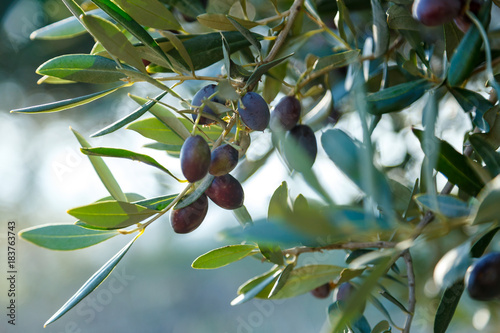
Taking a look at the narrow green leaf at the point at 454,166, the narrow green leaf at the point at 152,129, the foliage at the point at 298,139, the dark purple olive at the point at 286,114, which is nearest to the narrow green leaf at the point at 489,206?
the foliage at the point at 298,139

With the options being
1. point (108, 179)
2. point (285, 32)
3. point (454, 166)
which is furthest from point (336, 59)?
point (108, 179)

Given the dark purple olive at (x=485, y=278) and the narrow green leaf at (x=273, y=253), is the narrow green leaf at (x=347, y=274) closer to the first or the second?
the narrow green leaf at (x=273, y=253)

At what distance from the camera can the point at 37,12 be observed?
166 cm

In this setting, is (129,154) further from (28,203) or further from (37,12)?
(28,203)

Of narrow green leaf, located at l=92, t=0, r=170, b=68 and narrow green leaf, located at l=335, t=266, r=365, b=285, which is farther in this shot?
narrow green leaf, located at l=335, t=266, r=365, b=285

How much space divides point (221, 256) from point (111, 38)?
0.78 feet

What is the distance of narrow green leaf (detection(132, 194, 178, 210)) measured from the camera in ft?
1.48

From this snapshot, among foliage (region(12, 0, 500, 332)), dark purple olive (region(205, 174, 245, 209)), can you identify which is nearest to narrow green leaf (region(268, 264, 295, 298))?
foliage (region(12, 0, 500, 332))

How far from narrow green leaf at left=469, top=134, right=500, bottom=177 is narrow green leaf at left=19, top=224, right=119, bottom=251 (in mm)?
343

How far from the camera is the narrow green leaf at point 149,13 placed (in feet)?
1.39

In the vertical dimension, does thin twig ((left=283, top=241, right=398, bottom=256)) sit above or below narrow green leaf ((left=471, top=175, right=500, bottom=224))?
below

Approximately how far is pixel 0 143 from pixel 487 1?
2723mm

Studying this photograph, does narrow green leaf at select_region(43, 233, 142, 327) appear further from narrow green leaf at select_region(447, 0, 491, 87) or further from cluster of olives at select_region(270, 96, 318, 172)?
narrow green leaf at select_region(447, 0, 491, 87)

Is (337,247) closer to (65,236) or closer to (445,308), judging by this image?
(445,308)
